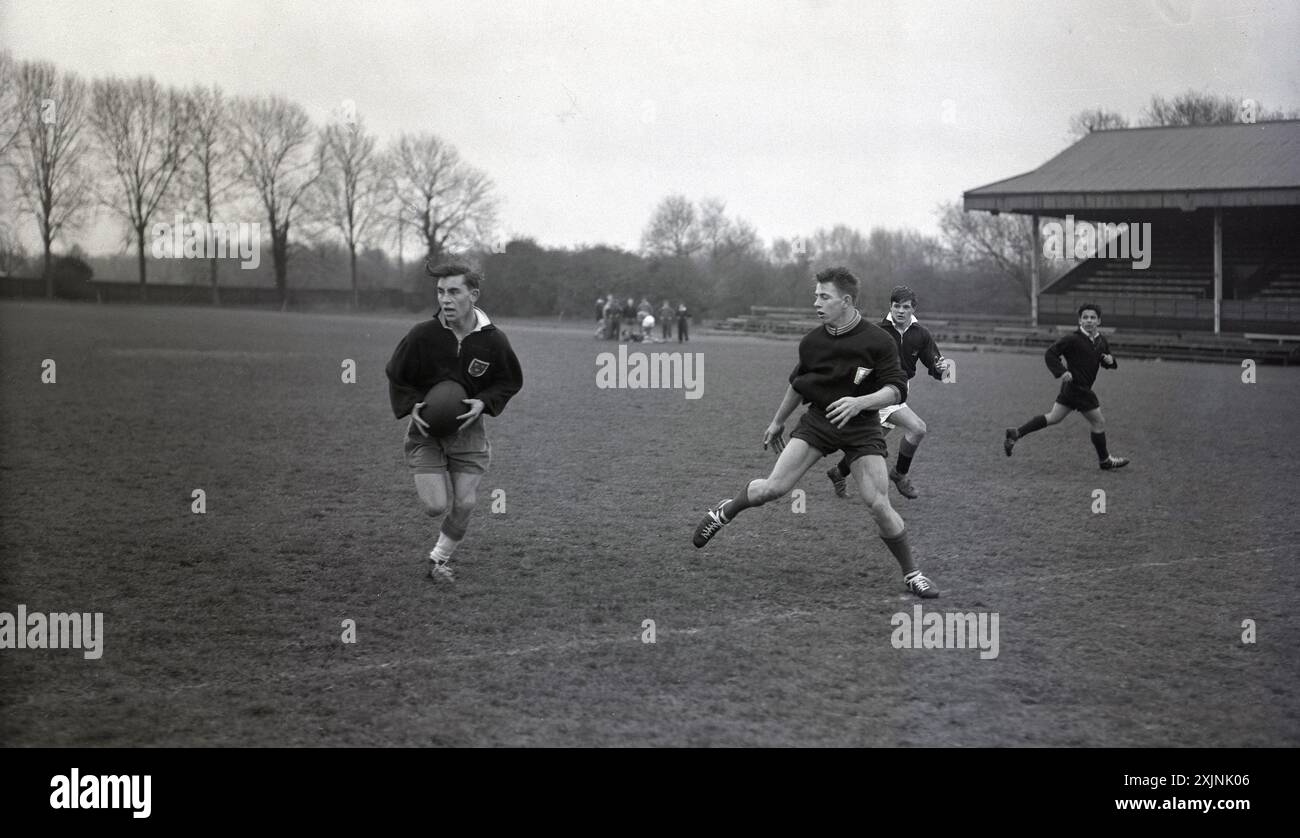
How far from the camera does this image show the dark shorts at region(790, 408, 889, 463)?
24.5 feet

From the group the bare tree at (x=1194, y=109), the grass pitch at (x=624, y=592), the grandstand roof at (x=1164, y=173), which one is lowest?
the grass pitch at (x=624, y=592)

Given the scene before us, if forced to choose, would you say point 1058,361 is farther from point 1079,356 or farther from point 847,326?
point 847,326

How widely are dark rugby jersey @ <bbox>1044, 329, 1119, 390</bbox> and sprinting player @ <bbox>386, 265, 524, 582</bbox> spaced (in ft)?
24.9

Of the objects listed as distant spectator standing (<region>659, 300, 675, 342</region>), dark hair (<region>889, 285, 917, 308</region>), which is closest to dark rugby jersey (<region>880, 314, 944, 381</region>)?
dark hair (<region>889, 285, 917, 308</region>)

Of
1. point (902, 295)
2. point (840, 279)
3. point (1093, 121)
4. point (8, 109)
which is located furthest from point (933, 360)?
point (1093, 121)

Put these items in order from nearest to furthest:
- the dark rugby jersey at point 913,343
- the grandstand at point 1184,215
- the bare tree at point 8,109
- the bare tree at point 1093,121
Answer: the dark rugby jersey at point 913,343, the bare tree at point 8,109, the grandstand at point 1184,215, the bare tree at point 1093,121

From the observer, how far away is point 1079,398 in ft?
42.7

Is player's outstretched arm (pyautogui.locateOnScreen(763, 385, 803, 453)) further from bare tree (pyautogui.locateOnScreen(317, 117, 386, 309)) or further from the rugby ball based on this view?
bare tree (pyautogui.locateOnScreen(317, 117, 386, 309))

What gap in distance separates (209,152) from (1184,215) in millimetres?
38583

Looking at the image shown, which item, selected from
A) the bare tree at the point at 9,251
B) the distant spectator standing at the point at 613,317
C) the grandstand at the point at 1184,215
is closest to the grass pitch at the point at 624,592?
the bare tree at the point at 9,251

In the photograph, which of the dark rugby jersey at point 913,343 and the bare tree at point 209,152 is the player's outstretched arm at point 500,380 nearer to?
the dark rugby jersey at point 913,343

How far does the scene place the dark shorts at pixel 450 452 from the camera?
24.8 feet

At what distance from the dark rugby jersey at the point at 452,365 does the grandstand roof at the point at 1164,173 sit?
106ft

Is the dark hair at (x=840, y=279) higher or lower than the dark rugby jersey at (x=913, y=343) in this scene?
higher
